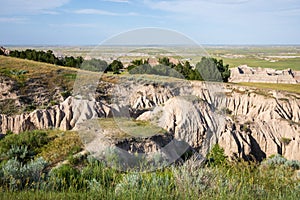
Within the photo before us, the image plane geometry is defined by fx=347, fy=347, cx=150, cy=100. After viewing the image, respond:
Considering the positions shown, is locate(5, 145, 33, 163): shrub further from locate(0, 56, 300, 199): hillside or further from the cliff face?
the cliff face

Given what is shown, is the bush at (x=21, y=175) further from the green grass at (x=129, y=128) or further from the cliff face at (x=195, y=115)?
the cliff face at (x=195, y=115)

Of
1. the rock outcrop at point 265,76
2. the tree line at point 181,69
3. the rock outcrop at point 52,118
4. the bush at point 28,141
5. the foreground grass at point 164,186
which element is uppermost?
the tree line at point 181,69

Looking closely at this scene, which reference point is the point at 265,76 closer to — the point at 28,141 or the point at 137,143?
the point at 137,143

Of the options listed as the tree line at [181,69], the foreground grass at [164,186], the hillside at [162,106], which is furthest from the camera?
the hillside at [162,106]

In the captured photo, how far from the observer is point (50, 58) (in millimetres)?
39875

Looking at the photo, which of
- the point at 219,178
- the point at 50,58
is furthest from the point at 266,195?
the point at 50,58

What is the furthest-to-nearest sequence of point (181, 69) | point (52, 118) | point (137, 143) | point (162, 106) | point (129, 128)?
point (52, 118) → point (162, 106) → point (137, 143) → point (181, 69) → point (129, 128)

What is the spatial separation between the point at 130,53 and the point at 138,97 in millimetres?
4637

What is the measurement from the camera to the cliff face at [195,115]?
33.2 ft

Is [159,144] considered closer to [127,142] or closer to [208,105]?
[127,142]

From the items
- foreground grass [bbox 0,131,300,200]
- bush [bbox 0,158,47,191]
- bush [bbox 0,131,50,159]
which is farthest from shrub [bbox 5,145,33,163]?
bush [bbox 0,158,47,191]

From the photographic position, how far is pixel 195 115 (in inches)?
430

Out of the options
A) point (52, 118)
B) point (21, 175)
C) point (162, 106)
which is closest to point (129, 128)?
point (162, 106)

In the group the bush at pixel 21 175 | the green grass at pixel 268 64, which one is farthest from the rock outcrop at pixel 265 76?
the bush at pixel 21 175
